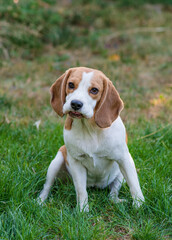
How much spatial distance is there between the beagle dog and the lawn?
0.66ft

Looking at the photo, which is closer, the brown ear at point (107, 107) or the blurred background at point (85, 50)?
the brown ear at point (107, 107)

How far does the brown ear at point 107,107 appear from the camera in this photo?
8.68 ft

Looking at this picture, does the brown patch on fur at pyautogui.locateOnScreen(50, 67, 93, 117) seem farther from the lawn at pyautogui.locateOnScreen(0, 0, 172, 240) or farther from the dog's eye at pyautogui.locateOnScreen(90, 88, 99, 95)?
the lawn at pyautogui.locateOnScreen(0, 0, 172, 240)

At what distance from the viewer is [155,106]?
5266mm

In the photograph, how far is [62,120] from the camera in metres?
4.61

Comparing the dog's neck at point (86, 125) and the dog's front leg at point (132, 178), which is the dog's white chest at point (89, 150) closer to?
the dog's neck at point (86, 125)

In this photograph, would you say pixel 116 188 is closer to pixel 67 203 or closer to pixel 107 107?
pixel 67 203

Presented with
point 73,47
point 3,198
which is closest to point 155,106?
point 3,198

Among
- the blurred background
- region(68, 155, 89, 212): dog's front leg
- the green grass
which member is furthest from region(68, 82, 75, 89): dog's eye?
the blurred background

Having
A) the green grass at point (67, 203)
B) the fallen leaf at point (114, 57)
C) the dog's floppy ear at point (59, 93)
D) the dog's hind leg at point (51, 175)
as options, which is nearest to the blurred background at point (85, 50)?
the fallen leaf at point (114, 57)

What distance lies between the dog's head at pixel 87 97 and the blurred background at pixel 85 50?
1.90 m

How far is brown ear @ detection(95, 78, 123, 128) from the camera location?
265 centimetres

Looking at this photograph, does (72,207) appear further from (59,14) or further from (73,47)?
(59,14)

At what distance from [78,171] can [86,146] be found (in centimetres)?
30
